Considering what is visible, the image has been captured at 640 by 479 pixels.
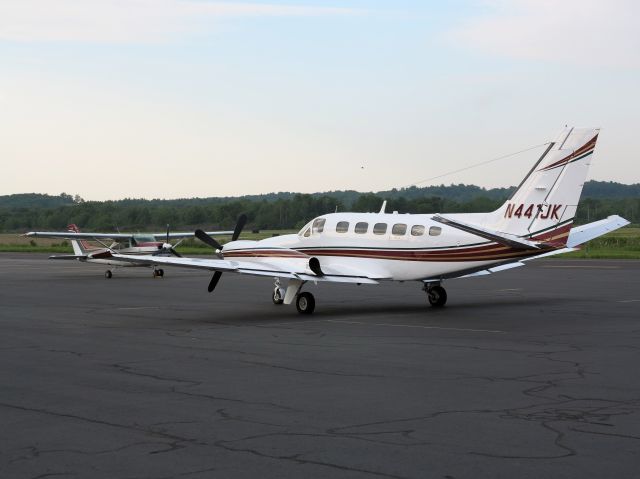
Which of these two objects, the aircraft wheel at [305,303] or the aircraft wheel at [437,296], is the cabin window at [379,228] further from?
the aircraft wheel at [305,303]

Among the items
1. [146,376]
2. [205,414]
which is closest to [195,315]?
[146,376]

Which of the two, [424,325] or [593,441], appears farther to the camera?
[424,325]

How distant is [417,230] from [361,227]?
6.47ft

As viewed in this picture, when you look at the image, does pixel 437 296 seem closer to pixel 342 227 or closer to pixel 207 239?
pixel 342 227

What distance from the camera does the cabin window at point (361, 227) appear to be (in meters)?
26.7

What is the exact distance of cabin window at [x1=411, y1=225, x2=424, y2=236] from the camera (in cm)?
2550

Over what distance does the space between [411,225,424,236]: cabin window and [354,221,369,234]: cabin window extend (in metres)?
1.60

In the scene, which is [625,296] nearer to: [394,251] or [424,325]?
[394,251]

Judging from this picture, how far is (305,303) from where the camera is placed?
82.6 feet

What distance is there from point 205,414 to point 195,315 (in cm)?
1421

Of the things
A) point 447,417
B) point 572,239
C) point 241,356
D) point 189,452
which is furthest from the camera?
point 572,239

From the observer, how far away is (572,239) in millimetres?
26859

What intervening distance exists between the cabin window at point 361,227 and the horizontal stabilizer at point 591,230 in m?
5.92

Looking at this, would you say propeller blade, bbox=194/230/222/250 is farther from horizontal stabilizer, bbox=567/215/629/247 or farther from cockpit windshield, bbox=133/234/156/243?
cockpit windshield, bbox=133/234/156/243
